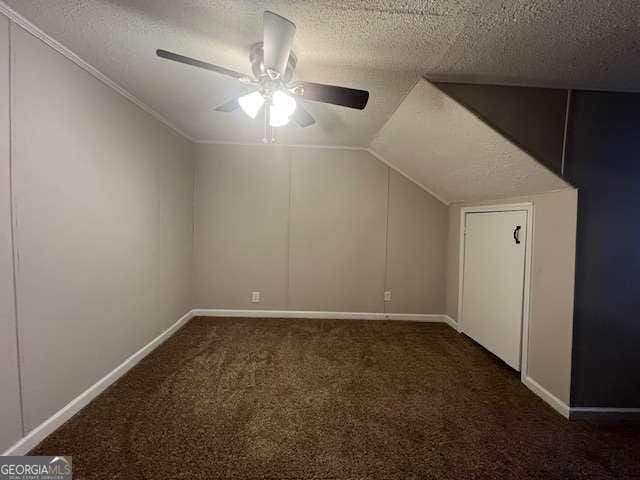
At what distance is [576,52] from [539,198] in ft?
3.43

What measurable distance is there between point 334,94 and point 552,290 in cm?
208

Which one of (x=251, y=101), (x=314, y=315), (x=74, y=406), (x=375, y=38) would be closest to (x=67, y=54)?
(x=251, y=101)

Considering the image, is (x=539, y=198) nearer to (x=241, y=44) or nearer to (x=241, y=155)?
(x=241, y=44)

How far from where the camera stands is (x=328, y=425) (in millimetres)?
1763

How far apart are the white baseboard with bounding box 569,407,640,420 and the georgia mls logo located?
9.93ft

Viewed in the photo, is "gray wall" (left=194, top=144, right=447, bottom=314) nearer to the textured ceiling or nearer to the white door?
the white door

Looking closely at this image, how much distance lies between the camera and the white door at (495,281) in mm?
2408

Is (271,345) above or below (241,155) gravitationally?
below

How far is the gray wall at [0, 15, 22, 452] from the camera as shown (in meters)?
1.34

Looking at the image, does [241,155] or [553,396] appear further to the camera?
[241,155]

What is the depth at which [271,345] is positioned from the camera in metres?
2.86

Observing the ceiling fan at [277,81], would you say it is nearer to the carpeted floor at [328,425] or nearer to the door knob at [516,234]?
the door knob at [516,234]

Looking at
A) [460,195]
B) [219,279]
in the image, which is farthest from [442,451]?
[219,279]

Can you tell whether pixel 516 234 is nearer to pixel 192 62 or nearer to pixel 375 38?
pixel 375 38
